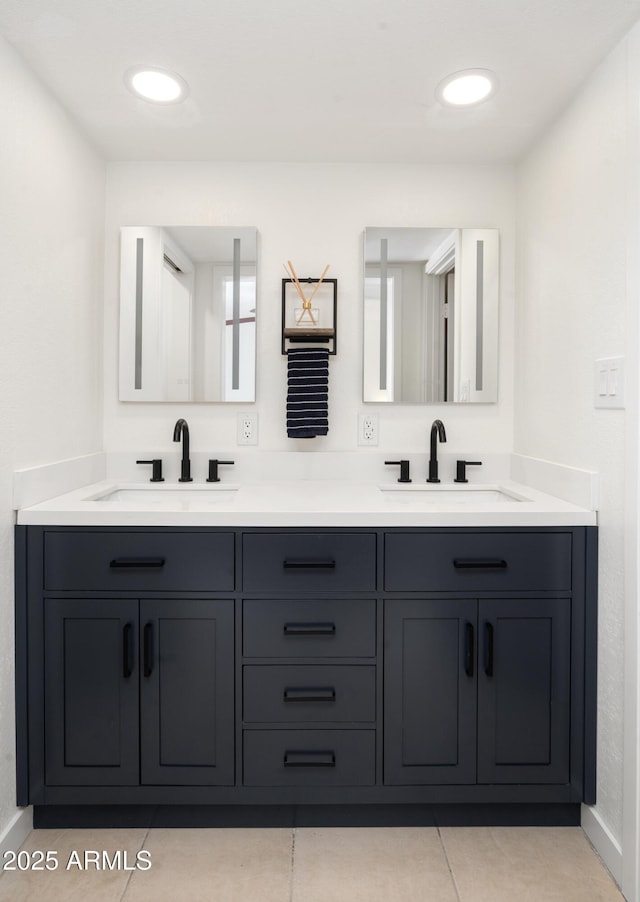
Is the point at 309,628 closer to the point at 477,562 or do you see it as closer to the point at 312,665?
the point at 312,665

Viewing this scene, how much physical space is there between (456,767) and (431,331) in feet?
4.83

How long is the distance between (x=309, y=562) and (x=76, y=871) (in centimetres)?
100

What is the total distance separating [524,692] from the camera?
1744mm

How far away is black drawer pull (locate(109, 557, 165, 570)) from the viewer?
1.71 meters

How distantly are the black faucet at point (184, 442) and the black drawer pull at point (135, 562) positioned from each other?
637 mm

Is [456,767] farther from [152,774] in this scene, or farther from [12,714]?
[12,714]

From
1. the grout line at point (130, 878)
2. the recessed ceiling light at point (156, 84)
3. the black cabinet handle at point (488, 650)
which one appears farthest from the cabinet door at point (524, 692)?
the recessed ceiling light at point (156, 84)

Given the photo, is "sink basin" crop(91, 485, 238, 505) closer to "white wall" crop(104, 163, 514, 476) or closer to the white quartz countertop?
"white wall" crop(104, 163, 514, 476)

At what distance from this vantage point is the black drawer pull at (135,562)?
1712 mm

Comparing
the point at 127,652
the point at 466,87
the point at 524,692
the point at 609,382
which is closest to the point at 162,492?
the point at 127,652

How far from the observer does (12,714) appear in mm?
1688

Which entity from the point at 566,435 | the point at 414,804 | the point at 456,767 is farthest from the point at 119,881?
the point at 566,435

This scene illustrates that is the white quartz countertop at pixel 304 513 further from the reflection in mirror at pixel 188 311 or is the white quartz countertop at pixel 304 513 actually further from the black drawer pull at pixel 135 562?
the reflection in mirror at pixel 188 311

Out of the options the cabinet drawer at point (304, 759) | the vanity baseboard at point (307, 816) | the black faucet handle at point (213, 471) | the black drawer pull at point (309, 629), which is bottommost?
the vanity baseboard at point (307, 816)
